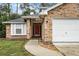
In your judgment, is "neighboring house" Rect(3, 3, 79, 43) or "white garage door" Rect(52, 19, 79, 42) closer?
"neighboring house" Rect(3, 3, 79, 43)

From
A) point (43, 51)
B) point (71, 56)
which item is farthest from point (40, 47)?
point (71, 56)

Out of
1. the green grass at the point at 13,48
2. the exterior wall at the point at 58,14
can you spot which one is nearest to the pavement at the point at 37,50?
the green grass at the point at 13,48

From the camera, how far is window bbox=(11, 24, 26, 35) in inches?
304

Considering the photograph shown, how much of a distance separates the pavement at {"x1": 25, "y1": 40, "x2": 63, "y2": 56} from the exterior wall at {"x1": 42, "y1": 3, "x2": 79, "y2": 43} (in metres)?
0.26

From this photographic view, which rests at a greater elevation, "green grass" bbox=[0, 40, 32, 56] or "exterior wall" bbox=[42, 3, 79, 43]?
"exterior wall" bbox=[42, 3, 79, 43]

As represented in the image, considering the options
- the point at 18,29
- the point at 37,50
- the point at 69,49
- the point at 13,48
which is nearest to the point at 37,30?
the point at 37,50

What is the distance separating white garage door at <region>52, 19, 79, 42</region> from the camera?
7.68 meters

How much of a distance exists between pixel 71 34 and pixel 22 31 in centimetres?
117

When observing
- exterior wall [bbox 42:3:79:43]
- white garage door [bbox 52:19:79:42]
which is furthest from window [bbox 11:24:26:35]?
white garage door [bbox 52:19:79:42]

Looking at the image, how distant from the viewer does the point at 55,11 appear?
8.18 metres

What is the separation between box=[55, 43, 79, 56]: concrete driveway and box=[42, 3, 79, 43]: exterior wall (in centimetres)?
43

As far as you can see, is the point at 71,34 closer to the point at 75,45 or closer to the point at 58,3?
the point at 75,45

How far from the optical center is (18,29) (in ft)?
26.1

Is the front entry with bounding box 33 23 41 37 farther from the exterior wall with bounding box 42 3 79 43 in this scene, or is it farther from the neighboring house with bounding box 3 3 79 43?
the exterior wall with bounding box 42 3 79 43
